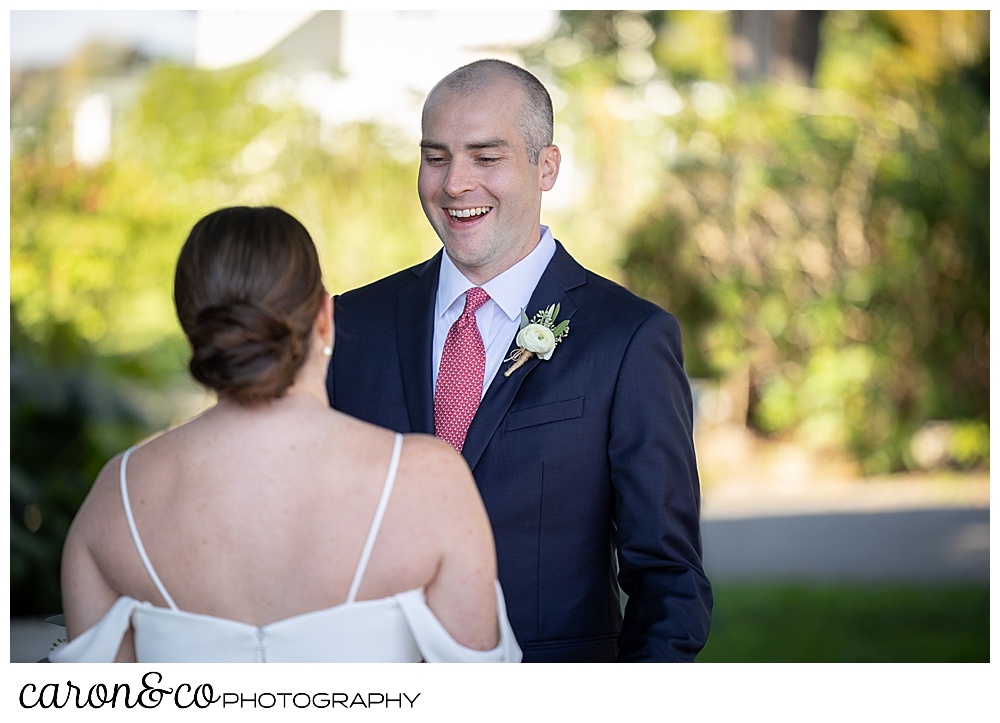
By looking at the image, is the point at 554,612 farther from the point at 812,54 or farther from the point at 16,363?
the point at 812,54

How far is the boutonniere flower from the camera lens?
2148 millimetres

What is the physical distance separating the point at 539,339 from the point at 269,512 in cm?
75

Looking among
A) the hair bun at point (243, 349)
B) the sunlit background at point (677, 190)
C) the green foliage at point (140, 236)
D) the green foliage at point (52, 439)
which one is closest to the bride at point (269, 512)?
the hair bun at point (243, 349)

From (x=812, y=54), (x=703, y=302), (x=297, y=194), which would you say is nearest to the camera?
(x=297, y=194)

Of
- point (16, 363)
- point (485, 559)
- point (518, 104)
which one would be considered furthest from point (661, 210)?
point (485, 559)

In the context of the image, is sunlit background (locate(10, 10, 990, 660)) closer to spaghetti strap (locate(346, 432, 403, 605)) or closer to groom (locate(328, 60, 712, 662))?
groom (locate(328, 60, 712, 662))

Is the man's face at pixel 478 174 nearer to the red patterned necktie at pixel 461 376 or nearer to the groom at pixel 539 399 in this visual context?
the groom at pixel 539 399

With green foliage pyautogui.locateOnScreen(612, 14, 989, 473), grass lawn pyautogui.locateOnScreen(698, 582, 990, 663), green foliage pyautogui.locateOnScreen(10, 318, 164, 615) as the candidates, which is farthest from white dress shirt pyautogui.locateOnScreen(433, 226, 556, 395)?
green foliage pyautogui.locateOnScreen(612, 14, 989, 473)

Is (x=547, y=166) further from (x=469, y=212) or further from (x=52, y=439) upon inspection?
(x=52, y=439)

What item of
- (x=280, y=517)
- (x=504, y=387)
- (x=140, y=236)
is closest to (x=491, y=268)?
(x=504, y=387)

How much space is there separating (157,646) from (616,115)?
6672mm

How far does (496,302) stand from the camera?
2324mm

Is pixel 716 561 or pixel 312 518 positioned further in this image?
pixel 716 561

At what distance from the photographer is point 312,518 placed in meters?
1.62
